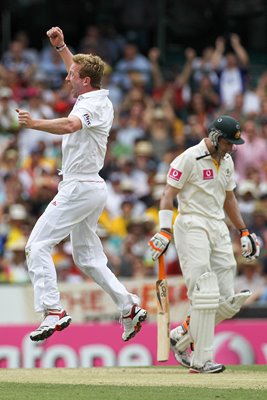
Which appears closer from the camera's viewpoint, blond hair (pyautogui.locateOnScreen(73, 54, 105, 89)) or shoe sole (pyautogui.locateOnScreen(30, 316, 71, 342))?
shoe sole (pyautogui.locateOnScreen(30, 316, 71, 342))

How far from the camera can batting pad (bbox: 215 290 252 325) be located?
35.6 feet

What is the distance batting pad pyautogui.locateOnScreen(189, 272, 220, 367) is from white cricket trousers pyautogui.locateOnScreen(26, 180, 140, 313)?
576mm

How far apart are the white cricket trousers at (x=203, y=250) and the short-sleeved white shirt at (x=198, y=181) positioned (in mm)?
86

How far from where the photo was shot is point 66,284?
50.2 ft

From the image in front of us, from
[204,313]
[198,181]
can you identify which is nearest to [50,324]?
[204,313]

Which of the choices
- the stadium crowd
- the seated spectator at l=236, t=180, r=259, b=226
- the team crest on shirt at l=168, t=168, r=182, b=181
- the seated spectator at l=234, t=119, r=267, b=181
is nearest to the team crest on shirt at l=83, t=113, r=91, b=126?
the team crest on shirt at l=168, t=168, r=182, b=181

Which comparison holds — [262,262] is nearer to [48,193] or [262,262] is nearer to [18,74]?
[48,193]

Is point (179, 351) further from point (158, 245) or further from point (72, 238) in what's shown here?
point (72, 238)

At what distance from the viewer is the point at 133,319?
1063 centimetres

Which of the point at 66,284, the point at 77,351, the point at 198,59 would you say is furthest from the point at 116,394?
the point at 198,59

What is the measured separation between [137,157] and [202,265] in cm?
785

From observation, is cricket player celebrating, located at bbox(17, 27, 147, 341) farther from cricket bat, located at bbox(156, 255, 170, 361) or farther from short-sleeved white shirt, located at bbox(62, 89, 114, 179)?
cricket bat, located at bbox(156, 255, 170, 361)

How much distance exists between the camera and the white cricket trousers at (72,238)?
1013cm

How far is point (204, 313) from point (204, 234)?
0.67m
